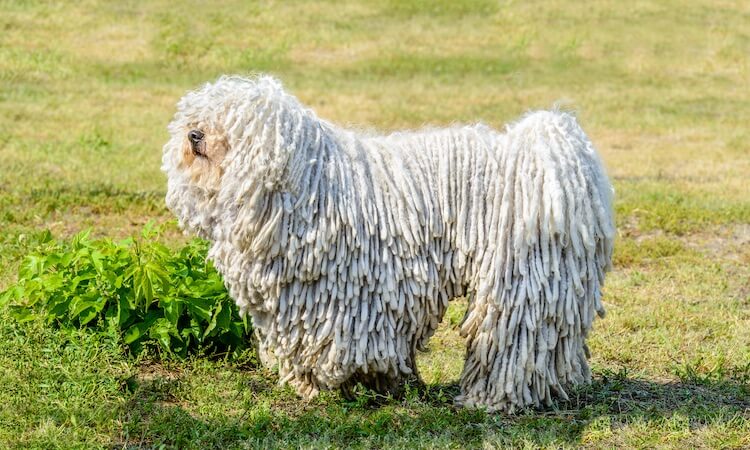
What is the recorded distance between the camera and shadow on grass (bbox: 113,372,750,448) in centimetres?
454

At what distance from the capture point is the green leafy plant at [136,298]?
17.4 feet

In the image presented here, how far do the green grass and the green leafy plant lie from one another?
0.12 meters

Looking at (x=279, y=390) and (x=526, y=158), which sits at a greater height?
(x=526, y=158)

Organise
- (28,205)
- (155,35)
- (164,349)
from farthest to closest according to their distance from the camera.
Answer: (155,35) < (28,205) < (164,349)

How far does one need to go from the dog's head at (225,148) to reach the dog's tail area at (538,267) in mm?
980

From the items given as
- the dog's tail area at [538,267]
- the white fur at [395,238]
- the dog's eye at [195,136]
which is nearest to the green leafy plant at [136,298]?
the white fur at [395,238]

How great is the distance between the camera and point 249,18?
16.8m

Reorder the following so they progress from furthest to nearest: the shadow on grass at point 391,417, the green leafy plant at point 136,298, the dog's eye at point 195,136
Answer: the green leafy plant at point 136,298
the dog's eye at point 195,136
the shadow on grass at point 391,417

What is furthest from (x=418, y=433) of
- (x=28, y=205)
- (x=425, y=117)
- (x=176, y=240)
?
(x=425, y=117)

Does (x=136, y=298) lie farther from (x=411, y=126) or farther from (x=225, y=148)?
(x=411, y=126)

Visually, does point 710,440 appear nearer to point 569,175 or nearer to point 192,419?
point 569,175

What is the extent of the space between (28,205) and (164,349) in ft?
11.9

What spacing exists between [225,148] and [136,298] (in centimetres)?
105

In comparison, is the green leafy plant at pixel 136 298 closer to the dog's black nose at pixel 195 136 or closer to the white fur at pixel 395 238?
the white fur at pixel 395 238
